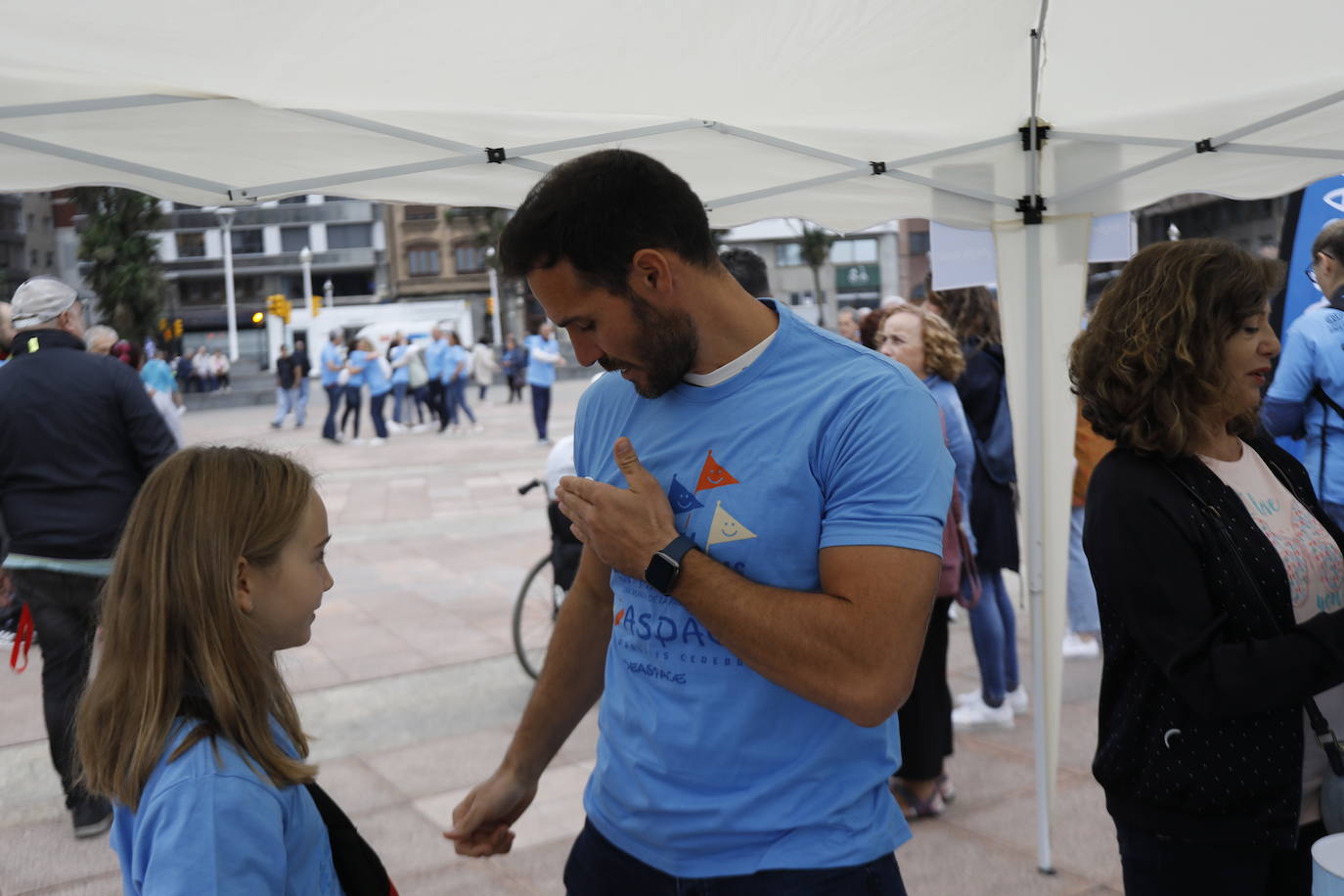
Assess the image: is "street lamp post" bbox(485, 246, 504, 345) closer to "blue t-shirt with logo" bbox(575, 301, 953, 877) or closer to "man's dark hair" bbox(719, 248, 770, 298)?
"man's dark hair" bbox(719, 248, 770, 298)

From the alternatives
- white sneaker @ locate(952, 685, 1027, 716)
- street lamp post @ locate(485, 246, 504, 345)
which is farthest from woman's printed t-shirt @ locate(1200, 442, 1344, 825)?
street lamp post @ locate(485, 246, 504, 345)

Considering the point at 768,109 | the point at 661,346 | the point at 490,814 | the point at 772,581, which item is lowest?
the point at 490,814

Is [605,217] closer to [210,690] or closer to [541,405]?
[210,690]

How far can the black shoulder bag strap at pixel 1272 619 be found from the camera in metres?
1.89

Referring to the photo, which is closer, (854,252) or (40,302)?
(40,302)

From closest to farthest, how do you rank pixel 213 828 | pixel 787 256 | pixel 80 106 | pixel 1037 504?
pixel 213 828 → pixel 80 106 → pixel 1037 504 → pixel 787 256

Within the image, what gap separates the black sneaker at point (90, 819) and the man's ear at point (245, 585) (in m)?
3.45

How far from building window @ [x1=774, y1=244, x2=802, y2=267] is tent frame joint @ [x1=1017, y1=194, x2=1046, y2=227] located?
62.7m

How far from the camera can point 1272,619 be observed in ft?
6.22

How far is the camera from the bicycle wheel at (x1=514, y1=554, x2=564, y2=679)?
6.30 metres

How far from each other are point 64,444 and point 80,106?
6.27 feet

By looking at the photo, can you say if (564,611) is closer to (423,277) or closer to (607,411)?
(607,411)

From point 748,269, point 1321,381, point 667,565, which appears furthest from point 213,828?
point 1321,381

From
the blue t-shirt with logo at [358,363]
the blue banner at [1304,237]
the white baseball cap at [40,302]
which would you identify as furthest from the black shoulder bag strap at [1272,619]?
the blue t-shirt with logo at [358,363]
